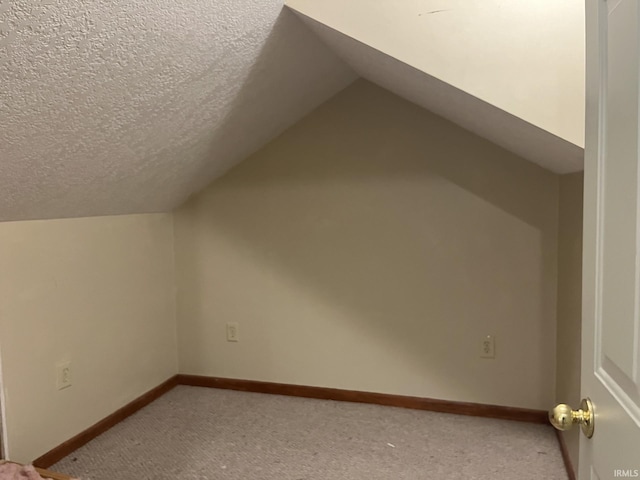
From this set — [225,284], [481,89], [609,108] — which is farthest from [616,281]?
[225,284]

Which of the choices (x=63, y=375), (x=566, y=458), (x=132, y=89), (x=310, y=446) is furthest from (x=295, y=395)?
(x=132, y=89)

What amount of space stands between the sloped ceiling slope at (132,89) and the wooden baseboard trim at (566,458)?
1.88m

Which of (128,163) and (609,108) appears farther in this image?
(128,163)

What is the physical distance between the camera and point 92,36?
1.19 metres

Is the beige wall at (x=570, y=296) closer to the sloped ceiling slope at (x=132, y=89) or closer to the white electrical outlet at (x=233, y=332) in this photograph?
the sloped ceiling slope at (x=132, y=89)

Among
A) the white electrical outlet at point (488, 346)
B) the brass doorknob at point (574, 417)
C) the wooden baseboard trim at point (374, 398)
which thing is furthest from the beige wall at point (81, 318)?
the brass doorknob at point (574, 417)

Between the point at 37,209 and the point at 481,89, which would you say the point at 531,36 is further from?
the point at 37,209

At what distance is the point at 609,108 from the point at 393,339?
6.66 ft

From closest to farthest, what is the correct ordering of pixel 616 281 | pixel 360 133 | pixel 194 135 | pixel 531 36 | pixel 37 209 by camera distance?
1. pixel 616 281
2. pixel 531 36
3. pixel 37 209
4. pixel 194 135
5. pixel 360 133

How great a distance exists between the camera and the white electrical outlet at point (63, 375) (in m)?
2.12

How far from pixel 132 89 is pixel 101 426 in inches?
65.0

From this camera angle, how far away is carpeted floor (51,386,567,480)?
2.02 metres

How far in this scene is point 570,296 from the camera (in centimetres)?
207

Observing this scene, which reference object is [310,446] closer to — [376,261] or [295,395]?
[295,395]
